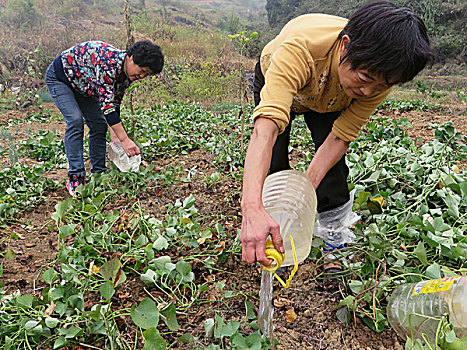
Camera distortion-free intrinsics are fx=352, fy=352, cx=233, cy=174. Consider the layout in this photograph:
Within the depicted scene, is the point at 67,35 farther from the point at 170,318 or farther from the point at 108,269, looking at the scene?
the point at 170,318

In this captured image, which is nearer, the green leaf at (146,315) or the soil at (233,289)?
the green leaf at (146,315)

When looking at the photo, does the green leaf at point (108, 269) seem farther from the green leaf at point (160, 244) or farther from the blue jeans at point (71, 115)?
the blue jeans at point (71, 115)

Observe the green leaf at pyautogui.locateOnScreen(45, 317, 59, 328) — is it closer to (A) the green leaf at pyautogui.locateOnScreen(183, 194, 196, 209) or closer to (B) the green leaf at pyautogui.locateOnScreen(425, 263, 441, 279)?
(A) the green leaf at pyautogui.locateOnScreen(183, 194, 196, 209)

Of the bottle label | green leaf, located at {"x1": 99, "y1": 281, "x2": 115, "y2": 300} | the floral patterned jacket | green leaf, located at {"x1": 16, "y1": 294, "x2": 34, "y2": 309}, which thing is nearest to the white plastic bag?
the bottle label

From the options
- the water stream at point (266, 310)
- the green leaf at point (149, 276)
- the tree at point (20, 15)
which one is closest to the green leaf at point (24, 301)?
the green leaf at point (149, 276)

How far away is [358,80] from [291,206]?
0.49 m

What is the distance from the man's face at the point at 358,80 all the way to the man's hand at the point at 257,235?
543 millimetres

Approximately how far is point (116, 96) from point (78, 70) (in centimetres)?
30

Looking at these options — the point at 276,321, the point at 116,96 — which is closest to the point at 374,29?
the point at 276,321

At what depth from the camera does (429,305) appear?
3.91 feet

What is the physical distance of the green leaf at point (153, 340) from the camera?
1.04 metres

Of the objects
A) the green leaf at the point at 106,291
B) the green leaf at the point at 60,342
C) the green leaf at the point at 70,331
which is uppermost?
the green leaf at the point at 106,291

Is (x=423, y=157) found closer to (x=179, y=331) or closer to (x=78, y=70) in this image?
(x=179, y=331)

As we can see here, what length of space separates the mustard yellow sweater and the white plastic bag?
419mm
